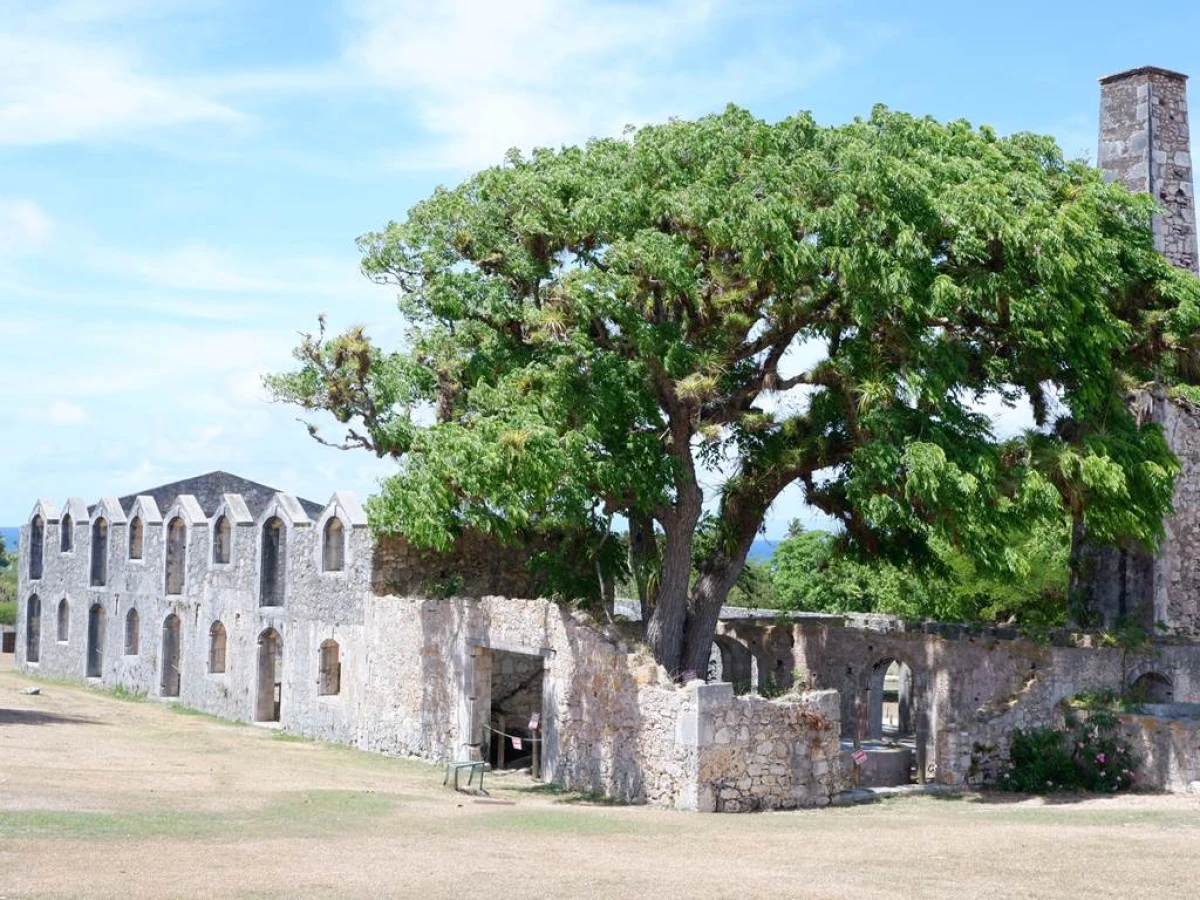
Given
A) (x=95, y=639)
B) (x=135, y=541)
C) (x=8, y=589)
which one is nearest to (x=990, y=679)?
(x=135, y=541)

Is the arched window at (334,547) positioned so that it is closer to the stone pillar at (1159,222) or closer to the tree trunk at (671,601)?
the tree trunk at (671,601)

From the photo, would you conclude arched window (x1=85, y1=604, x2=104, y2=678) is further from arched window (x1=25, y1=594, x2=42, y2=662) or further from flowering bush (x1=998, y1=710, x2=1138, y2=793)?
flowering bush (x1=998, y1=710, x2=1138, y2=793)

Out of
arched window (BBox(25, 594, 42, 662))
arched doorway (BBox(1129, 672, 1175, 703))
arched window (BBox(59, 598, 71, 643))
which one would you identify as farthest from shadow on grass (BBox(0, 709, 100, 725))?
arched doorway (BBox(1129, 672, 1175, 703))

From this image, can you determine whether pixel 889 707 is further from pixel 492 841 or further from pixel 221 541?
pixel 492 841

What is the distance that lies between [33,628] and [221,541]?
493 inches

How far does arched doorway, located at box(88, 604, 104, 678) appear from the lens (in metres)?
39.5

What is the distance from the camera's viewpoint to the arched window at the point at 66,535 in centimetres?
4191

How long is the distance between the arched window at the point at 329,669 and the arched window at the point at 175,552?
327 inches

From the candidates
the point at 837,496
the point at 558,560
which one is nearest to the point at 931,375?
the point at 837,496

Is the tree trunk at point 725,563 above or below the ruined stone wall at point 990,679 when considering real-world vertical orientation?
above

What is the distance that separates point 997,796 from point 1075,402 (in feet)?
19.8

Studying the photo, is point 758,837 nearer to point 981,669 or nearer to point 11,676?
point 981,669

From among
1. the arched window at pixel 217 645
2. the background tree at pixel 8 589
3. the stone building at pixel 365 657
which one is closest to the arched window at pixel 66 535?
the stone building at pixel 365 657

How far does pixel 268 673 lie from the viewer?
102 ft
